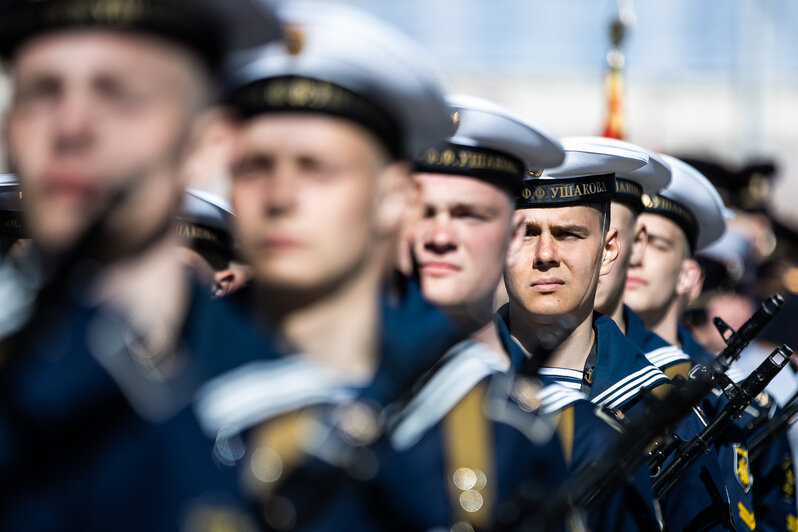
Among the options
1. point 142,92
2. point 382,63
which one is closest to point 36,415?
point 142,92

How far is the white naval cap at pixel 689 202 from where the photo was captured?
589 cm

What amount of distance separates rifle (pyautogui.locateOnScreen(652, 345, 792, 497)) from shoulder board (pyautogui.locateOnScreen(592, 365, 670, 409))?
237mm

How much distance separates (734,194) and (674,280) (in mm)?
4947

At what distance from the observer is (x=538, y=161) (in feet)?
12.9

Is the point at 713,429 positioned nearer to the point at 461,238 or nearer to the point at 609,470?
the point at 461,238

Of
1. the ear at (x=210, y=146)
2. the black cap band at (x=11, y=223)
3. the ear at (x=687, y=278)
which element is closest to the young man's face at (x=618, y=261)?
the ear at (x=687, y=278)

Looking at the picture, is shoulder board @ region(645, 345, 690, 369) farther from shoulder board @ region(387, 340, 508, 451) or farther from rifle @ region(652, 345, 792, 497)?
shoulder board @ region(387, 340, 508, 451)

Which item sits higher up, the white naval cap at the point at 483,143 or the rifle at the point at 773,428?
the white naval cap at the point at 483,143

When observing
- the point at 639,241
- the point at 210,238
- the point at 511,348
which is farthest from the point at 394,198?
the point at 639,241

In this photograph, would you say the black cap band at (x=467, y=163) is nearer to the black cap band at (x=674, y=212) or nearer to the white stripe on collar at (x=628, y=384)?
the white stripe on collar at (x=628, y=384)

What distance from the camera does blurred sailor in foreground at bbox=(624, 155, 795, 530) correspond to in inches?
225

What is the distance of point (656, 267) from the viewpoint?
610 centimetres

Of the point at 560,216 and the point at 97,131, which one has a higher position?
the point at 97,131

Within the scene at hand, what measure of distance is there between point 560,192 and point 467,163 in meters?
0.84
